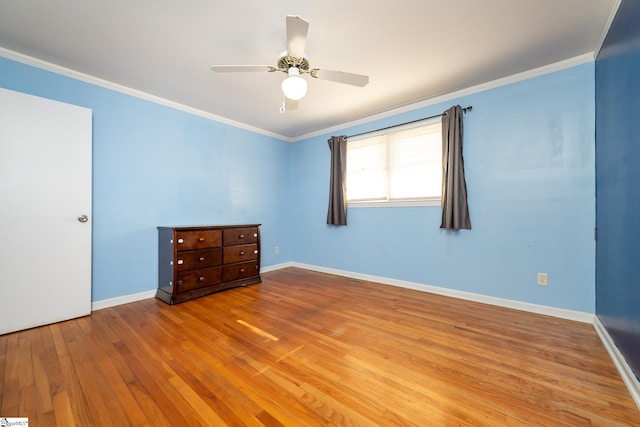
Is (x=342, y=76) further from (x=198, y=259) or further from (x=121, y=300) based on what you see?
(x=121, y=300)

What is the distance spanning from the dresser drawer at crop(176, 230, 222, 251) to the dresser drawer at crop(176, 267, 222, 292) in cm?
29

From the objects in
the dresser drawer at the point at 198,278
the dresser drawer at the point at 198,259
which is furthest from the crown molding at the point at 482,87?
the dresser drawer at the point at 198,278

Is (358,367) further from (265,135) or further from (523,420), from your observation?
(265,135)

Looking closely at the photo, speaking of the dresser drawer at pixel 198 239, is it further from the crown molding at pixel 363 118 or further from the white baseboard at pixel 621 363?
the white baseboard at pixel 621 363

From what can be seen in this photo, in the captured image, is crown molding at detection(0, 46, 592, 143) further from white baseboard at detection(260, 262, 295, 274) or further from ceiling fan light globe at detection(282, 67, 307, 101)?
white baseboard at detection(260, 262, 295, 274)

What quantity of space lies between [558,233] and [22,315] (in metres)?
4.79

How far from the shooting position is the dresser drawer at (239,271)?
10.3 ft

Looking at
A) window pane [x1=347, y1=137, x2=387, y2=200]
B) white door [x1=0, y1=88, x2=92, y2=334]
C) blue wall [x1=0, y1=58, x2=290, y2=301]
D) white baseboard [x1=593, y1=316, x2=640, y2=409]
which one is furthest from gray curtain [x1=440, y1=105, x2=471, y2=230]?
white door [x1=0, y1=88, x2=92, y2=334]

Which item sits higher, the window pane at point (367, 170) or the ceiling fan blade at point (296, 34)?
the ceiling fan blade at point (296, 34)

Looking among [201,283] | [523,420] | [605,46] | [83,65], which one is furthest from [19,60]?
[605,46]

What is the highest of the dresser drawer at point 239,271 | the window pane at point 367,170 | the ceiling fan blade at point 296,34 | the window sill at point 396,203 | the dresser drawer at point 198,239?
the ceiling fan blade at point 296,34

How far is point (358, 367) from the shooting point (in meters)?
1.54

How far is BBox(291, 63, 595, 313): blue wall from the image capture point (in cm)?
219

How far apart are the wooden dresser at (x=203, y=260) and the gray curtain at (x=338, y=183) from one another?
126 centimetres
